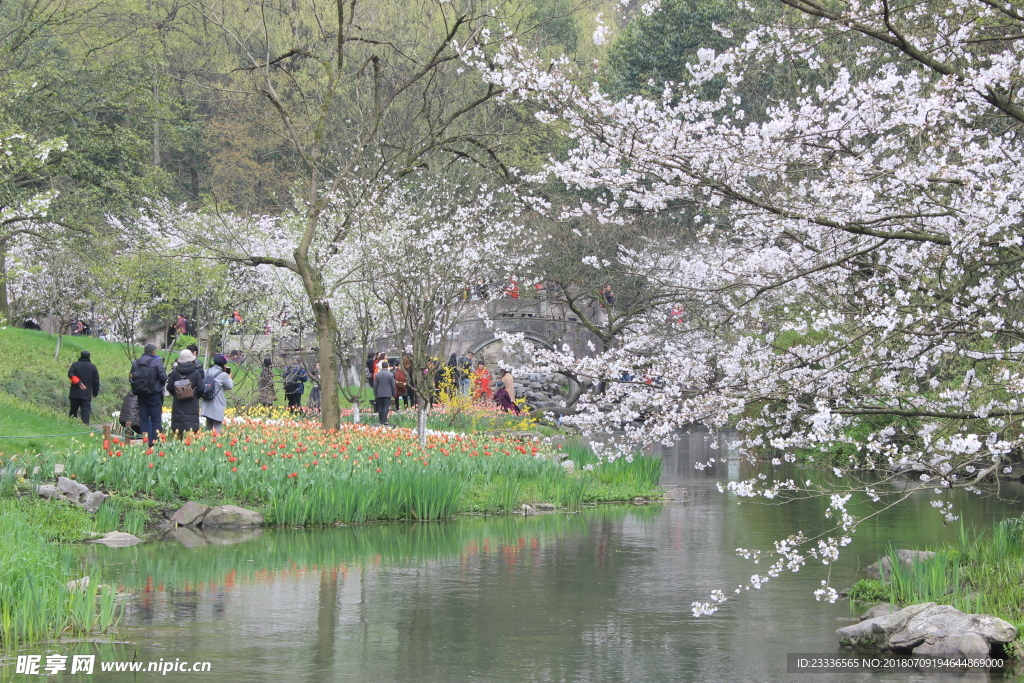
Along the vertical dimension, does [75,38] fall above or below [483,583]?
above

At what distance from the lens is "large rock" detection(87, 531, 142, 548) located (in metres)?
11.8

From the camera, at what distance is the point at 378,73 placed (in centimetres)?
1841

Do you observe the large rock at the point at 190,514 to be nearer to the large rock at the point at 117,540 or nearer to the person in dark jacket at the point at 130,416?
the large rock at the point at 117,540

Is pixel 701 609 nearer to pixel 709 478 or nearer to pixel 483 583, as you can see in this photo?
pixel 483 583

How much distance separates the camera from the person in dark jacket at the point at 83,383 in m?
20.6

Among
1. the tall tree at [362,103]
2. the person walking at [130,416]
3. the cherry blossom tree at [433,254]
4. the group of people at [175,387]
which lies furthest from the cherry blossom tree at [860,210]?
the person walking at [130,416]

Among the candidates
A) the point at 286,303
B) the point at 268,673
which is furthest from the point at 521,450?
the point at 286,303

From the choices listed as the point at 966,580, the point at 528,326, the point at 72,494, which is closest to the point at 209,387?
the point at 72,494

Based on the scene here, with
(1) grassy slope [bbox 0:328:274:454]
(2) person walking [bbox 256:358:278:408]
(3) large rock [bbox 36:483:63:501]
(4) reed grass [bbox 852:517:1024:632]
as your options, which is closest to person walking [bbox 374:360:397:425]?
(2) person walking [bbox 256:358:278:408]

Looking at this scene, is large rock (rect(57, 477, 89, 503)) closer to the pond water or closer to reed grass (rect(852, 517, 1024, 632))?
the pond water

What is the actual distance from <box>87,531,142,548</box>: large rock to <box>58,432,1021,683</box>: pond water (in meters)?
0.36

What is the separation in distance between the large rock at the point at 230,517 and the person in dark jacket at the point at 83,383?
8.52 metres

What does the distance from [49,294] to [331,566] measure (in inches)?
953

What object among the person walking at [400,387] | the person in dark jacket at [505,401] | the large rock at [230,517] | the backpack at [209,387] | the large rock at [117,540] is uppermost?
the person walking at [400,387]
